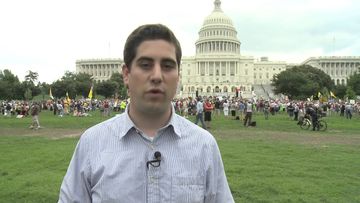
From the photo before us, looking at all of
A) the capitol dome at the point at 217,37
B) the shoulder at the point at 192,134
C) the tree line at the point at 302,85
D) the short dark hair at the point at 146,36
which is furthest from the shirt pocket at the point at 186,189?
the capitol dome at the point at 217,37

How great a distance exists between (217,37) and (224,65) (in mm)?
10311

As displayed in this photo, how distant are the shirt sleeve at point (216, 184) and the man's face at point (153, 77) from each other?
17.1 inches

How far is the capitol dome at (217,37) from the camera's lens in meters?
159

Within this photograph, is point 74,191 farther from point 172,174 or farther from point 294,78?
point 294,78

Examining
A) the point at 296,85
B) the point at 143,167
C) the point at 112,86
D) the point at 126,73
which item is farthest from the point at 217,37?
the point at 143,167

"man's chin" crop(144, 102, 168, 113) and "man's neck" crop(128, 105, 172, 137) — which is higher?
"man's chin" crop(144, 102, 168, 113)

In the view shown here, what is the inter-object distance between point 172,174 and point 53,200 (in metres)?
6.61

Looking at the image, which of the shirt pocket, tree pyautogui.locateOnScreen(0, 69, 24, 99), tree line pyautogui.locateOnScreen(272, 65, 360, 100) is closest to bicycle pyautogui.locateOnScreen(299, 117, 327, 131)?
the shirt pocket

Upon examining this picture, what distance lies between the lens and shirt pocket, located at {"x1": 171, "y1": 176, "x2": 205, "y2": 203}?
2.47 metres

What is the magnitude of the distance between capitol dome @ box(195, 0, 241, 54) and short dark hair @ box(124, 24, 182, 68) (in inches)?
6196

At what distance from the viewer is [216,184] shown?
269 centimetres

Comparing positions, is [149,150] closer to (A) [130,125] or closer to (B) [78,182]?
(A) [130,125]

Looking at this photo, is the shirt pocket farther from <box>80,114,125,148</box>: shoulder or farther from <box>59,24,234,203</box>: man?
<box>80,114,125,148</box>: shoulder

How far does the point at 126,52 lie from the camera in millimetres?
2721
